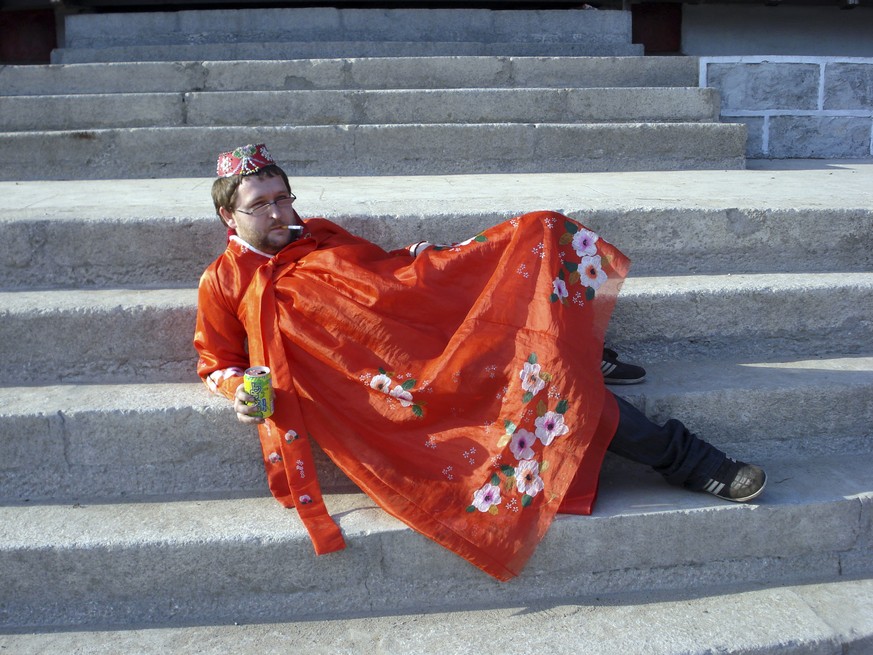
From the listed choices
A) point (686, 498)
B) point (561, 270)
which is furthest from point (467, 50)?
point (686, 498)

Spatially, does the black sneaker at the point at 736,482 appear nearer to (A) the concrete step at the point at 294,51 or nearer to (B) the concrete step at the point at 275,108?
(B) the concrete step at the point at 275,108

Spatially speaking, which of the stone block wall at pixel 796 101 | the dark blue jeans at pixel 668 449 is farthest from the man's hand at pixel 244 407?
the stone block wall at pixel 796 101

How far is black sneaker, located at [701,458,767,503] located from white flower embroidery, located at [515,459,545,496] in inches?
19.5

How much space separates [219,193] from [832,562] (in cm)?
214

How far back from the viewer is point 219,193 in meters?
2.50

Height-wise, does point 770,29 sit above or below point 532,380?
above

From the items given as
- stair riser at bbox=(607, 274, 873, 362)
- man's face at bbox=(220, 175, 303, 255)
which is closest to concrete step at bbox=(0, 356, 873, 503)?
stair riser at bbox=(607, 274, 873, 362)

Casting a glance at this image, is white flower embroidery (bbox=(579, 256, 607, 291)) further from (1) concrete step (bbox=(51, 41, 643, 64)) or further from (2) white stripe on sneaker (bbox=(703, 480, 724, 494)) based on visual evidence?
(1) concrete step (bbox=(51, 41, 643, 64))

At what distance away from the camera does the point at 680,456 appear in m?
2.29

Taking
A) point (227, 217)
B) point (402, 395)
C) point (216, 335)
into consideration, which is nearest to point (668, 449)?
point (402, 395)

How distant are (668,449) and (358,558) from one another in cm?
93

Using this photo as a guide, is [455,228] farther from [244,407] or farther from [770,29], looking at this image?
[770,29]

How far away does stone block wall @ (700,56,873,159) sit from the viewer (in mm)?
4902

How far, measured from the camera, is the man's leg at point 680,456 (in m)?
2.26
